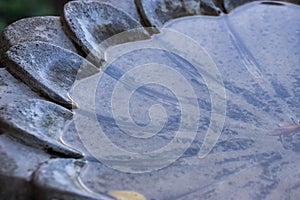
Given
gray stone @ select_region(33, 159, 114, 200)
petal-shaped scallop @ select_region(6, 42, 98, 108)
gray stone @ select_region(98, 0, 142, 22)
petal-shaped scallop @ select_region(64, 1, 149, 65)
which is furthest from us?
gray stone @ select_region(98, 0, 142, 22)

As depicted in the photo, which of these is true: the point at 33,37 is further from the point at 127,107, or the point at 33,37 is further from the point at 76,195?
the point at 76,195

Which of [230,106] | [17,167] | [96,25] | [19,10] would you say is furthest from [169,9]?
[19,10]

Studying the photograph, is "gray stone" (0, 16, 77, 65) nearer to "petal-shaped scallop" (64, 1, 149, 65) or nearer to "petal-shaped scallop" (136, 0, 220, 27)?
"petal-shaped scallop" (64, 1, 149, 65)

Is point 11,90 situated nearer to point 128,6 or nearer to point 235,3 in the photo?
point 128,6

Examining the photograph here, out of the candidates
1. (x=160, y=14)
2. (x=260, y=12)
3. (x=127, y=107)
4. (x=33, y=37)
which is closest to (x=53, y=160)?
(x=127, y=107)

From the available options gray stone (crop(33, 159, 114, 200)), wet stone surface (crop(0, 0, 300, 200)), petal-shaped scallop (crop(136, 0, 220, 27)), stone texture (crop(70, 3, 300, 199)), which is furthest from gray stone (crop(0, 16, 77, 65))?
gray stone (crop(33, 159, 114, 200))
